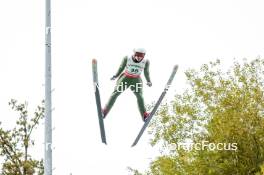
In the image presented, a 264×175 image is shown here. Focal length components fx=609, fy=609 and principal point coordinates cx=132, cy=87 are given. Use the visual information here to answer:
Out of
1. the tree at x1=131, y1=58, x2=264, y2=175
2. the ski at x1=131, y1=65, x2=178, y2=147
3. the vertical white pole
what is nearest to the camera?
the vertical white pole

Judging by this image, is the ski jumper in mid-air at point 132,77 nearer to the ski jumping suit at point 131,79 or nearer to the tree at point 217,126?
the ski jumping suit at point 131,79

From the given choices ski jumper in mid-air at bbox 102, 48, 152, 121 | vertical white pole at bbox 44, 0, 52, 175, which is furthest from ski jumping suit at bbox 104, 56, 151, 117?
vertical white pole at bbox 44, 0, 52, 175

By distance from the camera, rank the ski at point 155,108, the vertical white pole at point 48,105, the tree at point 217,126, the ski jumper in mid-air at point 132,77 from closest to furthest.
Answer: the vertical white pole at point 48,105
the ski jumper in mid-air at point 132,77
the ski at point 155,108
the tree at point 217,126

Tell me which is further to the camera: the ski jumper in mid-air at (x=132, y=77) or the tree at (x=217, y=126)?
the tree at (x=217, y=126)

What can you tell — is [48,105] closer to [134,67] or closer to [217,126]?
[134,67]

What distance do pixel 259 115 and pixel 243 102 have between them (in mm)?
1143

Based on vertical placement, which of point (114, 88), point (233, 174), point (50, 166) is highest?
point (114, 88)

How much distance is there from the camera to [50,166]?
13.6 meters

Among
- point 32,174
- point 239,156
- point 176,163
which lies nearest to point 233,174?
point 239,156

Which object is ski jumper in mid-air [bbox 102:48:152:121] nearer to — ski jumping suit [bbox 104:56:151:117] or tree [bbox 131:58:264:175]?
ski jumping suit [bbox 104:56:151:117]

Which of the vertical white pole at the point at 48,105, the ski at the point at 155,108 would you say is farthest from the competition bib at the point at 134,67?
the vertical white pole at the point at 48,105

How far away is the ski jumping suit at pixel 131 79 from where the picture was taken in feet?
49.2

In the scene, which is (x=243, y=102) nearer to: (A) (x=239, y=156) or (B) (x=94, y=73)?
(A) (x=239, y=156)

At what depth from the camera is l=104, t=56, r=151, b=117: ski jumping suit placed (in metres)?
15.0
